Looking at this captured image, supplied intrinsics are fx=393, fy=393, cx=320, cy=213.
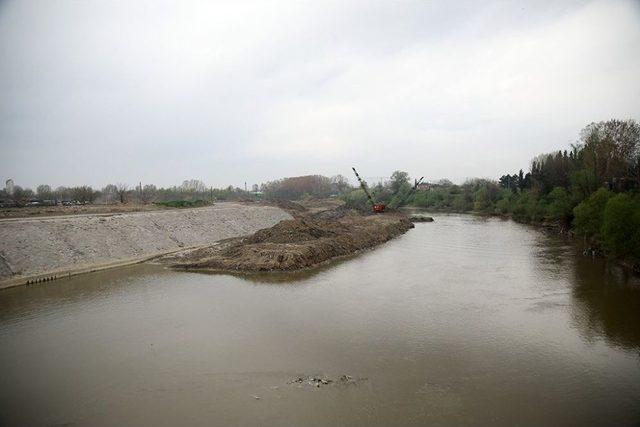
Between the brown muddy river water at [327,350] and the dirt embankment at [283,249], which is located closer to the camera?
the brown muddy river water at [327,350]

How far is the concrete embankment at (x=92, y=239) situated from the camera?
21688 mm

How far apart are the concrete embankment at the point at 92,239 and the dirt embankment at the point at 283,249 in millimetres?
2675

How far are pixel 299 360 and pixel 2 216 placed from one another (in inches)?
1160

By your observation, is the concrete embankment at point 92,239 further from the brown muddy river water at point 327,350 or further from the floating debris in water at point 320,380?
the floating debris in water at point 320,380

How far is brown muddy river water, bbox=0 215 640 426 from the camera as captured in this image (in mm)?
8969

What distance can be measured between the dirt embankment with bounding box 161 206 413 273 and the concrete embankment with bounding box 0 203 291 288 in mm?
2675

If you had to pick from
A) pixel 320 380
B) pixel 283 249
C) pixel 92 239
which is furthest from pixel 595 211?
pixel 92 239

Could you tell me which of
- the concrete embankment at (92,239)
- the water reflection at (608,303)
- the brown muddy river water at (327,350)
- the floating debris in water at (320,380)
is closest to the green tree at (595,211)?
the water reflection at (608,303)

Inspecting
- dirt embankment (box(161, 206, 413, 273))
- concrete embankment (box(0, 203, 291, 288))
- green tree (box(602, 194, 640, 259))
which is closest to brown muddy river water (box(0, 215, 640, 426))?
green tree (box(602, 194, 640, 259))

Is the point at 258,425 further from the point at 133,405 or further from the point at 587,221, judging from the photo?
the point at 587,221

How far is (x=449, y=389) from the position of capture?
9.65m

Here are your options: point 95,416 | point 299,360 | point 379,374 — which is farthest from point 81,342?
point 379,374

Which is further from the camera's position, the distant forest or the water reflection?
the distant forest

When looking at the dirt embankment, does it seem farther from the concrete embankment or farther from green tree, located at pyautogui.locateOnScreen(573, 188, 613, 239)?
green tree, located at pyautogui.locateOnScreen(573, 188, 613, 239)
